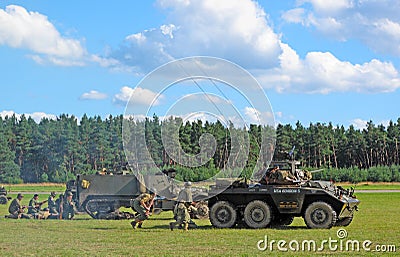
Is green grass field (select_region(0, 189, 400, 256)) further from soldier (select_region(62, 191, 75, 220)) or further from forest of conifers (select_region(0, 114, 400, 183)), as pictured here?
forest of conifers (select_region(0, 114, 400, 183))

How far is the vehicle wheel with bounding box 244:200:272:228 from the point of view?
904 inches

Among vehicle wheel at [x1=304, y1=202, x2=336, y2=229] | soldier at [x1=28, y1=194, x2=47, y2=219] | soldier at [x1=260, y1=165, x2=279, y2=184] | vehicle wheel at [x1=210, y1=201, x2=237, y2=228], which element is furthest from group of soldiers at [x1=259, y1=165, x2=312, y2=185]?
soldier at [x1=28, y1=194, x2=47, y2=219]

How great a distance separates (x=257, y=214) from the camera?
23.0 meters

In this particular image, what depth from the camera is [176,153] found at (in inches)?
1208

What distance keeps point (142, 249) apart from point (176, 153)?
1350 cm

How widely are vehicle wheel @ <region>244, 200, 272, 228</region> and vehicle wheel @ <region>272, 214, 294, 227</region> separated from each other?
1069 mm

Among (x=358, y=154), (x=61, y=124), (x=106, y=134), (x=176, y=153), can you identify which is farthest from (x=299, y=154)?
(x=176, y=153)

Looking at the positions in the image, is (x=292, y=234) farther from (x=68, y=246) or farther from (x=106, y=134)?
(x=106, y=134)

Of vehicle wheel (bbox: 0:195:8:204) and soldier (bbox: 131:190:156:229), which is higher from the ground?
vehicle wheel (bbox: 0:195:8:204)

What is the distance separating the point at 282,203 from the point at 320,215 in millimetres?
1335

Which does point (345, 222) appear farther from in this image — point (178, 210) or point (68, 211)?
point (68, 211)

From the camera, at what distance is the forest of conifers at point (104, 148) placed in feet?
294

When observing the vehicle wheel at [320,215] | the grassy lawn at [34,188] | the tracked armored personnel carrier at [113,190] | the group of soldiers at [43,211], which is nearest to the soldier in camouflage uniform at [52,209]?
the group of soldiers at [43,211]

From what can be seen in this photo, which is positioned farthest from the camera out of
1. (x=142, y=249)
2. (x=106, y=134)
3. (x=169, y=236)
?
(x=106, y=134)
